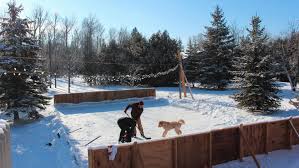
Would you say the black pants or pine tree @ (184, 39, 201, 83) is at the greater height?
pine tree @ (184, 39, 201, 83)

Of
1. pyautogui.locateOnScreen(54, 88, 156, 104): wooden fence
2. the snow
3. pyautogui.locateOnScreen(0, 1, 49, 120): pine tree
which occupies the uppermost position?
pyautogui.locateOnScreen(0, 1, 49, 120): pine tree

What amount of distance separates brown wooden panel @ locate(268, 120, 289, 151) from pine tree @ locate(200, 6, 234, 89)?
20.9m

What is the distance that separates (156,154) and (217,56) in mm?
25365

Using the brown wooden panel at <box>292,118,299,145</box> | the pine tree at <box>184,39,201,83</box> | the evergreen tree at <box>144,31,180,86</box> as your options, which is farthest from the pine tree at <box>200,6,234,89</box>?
the brown wooden panel at <box>292,118,299,145</box>

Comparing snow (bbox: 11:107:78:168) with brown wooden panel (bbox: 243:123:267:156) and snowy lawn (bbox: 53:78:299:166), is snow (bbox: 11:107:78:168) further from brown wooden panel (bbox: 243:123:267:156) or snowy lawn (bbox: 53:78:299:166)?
brown wooden panel (bbox: 243:123:267:156)

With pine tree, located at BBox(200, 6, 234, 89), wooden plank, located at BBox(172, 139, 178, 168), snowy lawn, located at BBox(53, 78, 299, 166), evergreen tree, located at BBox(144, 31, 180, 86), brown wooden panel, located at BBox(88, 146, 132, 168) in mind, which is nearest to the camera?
brown wooden panel, located at BBox(88, 146, 132, 168)

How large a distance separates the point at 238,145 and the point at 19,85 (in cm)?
1371

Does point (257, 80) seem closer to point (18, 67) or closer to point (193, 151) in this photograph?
point (193, 151)

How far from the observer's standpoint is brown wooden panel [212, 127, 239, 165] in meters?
10.4

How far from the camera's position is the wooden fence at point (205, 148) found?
28.1ft

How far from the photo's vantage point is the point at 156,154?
9.04 m

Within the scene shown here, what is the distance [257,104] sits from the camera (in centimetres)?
1961

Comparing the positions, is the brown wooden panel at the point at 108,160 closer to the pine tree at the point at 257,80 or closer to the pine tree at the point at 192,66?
the pine tree at the point at 257,80

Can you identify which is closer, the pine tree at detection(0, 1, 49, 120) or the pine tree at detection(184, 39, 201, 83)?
the pine tree at detection(0, 1, 49, 120)
